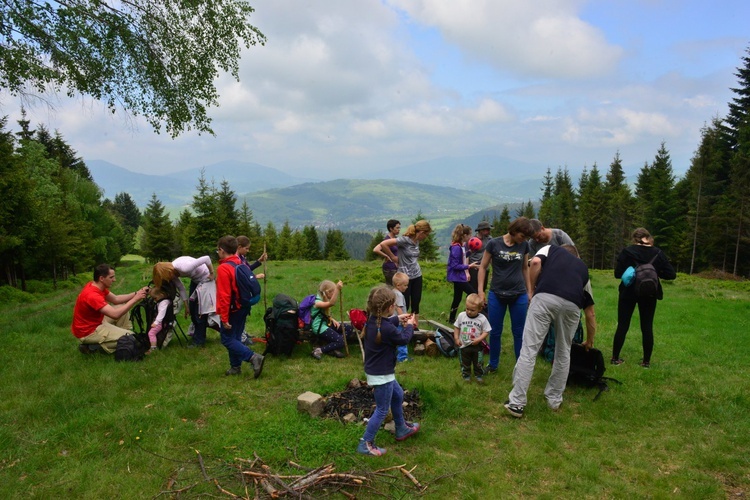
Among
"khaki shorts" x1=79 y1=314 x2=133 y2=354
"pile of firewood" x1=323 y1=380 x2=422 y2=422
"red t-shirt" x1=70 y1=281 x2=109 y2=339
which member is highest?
"red t-shirt" x1=70 y1=281 x2=109 y2=339

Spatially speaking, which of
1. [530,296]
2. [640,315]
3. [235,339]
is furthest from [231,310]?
[640,315]

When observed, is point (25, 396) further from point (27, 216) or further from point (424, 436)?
point (27, 216)

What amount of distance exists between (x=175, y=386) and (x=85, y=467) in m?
2.06

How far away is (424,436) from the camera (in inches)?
186

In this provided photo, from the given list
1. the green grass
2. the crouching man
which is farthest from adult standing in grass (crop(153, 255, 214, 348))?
the crouching man

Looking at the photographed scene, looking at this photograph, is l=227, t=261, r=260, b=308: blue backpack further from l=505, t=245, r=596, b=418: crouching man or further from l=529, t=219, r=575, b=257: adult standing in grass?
l=529, t=219, r=575, b=257: adult standing in grass

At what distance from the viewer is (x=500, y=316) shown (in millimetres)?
6336

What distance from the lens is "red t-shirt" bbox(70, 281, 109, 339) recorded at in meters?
Answer: 6.79

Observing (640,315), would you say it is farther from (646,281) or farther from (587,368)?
(587,368)

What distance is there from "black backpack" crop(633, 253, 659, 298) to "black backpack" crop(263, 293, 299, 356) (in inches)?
224

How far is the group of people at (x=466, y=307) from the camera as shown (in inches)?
171

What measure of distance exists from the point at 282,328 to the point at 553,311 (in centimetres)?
456

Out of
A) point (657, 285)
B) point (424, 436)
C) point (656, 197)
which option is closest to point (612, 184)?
point (656, 197)

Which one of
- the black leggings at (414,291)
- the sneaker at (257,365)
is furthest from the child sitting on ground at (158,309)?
the black leggings at (414,291)
